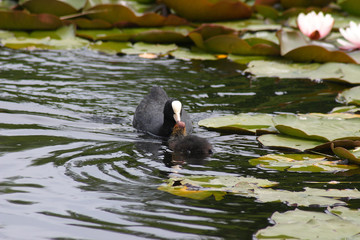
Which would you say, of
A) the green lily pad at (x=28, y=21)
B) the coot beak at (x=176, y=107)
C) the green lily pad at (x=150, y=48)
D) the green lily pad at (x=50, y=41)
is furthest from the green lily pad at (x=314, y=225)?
the green lily pad at (x=28, y=21)

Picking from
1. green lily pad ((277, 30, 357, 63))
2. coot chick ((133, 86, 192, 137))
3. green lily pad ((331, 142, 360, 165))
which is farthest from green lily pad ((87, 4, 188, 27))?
green lily pad ((331, 142, 360, 165))

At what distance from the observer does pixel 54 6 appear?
31.2 feet

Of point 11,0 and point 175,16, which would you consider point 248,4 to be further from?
point 11,0

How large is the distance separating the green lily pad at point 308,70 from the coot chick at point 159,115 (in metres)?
1.70

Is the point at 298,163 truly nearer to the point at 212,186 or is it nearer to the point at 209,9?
the point at 212,186

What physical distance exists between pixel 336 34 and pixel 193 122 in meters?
3.69

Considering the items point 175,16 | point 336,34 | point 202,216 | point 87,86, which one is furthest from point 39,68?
point 202,216

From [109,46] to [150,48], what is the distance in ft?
2.16

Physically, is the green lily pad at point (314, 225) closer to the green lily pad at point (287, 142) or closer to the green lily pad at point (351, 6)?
the green lily pad at point (287, 142)

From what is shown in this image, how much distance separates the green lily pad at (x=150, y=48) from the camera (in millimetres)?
8578

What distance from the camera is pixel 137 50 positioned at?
8.66 metres

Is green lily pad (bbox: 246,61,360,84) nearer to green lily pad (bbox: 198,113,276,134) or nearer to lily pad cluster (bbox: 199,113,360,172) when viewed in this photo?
lily pad cluster (bbox: 199,113,360,172)

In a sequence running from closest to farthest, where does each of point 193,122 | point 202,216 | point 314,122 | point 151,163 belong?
point 202,216 → point 151,163 → point 314,122 → point 193,122

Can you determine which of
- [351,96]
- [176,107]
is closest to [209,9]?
[351,96]
